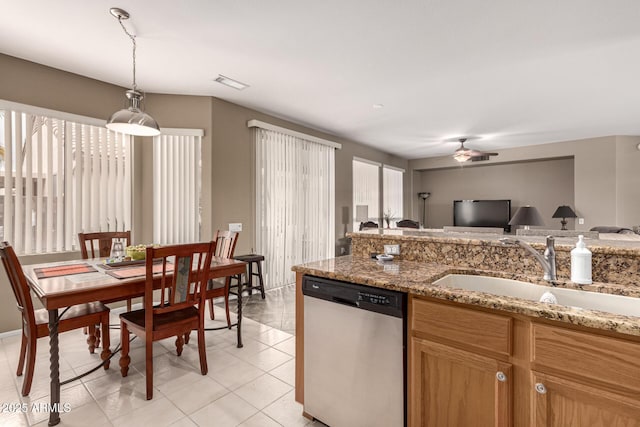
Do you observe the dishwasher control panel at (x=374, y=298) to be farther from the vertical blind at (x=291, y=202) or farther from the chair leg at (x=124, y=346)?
the vertical blind at (x=291, y=202)

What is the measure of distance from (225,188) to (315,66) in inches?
75.3

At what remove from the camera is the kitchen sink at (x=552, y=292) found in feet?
4.39

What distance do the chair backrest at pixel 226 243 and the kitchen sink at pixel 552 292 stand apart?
2.26 metres

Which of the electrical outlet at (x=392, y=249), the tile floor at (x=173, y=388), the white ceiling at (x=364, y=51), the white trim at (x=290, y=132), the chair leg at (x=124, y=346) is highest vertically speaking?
the white ceiling at (x=364, y=51)

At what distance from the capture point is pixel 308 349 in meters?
1.76

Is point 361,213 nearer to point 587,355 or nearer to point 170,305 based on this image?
point 170,305

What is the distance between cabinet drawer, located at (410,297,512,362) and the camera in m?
1.19

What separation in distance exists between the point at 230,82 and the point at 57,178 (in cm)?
206

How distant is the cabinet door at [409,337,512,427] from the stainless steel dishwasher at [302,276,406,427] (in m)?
0.07

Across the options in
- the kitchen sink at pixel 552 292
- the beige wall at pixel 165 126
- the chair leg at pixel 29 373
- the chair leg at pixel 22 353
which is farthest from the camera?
the beige wall at pixel 165 126

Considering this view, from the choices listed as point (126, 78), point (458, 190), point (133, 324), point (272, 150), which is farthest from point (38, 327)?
point (458, 190)

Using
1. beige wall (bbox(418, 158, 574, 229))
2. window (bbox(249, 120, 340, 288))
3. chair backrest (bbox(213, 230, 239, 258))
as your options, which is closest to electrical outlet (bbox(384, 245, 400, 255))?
chair backrest (bbox(213, 230, 239, 258))

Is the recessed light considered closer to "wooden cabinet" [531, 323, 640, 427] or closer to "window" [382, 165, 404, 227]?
"wooden cabinet" [531, 323, 640, 427]

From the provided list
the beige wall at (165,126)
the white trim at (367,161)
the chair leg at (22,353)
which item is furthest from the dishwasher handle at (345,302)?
the white trim at (367,161)
